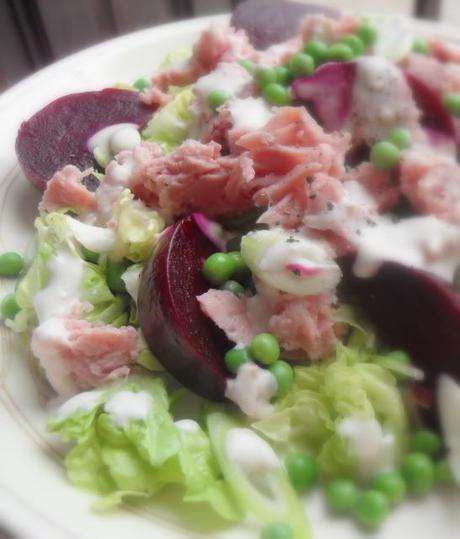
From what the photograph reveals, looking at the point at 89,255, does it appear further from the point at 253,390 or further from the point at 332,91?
the point at 332,91

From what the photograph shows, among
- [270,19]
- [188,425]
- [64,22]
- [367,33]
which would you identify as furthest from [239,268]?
[64,22]

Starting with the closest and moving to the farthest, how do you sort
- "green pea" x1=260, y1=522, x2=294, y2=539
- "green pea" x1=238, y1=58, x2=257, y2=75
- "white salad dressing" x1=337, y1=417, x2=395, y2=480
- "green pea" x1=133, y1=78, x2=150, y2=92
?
"green pea" x1=260, y1=522, x2=294, y2=539, "white salad dressing" x1=337, y1=417, x2=395, y2=480, "green pea" x1=238, y1=58, x2=257, y2=75, "green pea" x1=133, y1=78, x2=150, y2=92

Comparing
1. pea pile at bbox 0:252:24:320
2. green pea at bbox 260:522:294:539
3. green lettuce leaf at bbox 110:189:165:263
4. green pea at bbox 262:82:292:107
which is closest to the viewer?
green pea at bbox 260:522:294:539

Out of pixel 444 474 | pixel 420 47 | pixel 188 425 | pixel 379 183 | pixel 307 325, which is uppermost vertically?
pixel 420 47

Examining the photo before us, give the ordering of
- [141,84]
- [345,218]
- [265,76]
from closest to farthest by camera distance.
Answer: [345,218]
[265,76]
[141,84]

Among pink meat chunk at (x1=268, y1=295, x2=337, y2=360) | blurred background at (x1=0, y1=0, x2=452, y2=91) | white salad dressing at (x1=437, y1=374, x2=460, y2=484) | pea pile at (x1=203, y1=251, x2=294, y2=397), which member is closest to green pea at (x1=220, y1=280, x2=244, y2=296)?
pea pile at (x1=203, y1=251, x2=294, y2=397)

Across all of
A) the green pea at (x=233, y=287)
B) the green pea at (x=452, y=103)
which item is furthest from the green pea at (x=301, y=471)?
the green pea at (x=452, y=103)

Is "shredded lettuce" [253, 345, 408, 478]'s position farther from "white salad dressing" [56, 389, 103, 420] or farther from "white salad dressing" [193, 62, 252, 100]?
"white salad dressing" [193, 62, 252, 100]

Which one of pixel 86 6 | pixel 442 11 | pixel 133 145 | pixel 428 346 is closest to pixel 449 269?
pixel 428 346
